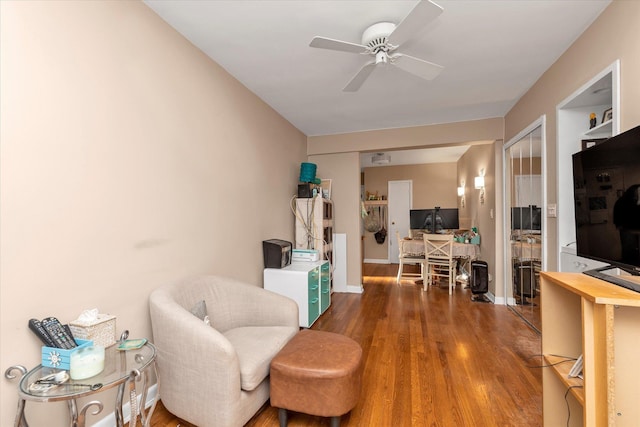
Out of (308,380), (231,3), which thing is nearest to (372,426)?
(308,380)

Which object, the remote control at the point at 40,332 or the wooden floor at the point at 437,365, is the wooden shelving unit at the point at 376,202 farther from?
the remote control at the point at 40,332

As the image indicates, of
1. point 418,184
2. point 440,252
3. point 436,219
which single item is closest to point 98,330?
point 440,252

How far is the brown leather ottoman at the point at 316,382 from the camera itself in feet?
4.98

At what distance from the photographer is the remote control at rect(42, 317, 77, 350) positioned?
1.25 metres

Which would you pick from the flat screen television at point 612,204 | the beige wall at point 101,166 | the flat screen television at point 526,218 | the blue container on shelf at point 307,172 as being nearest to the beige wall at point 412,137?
the blue container on shelf at point 307,172

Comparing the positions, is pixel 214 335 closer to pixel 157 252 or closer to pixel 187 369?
pixel 187 369

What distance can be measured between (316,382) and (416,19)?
6.78 feet

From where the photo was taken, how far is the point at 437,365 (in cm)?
237

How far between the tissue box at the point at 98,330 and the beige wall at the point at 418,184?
6.54m

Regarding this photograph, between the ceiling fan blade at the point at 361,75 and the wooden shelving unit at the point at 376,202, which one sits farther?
the wooden shelving unit at the point at 376,202

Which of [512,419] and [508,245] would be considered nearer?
[512,419]

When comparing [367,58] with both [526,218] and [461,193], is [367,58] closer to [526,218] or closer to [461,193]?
[526,218]

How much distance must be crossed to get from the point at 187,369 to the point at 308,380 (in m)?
0.66

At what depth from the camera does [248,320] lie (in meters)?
2.20
